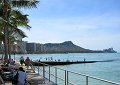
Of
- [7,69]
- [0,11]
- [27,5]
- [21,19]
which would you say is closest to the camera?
[7,69]

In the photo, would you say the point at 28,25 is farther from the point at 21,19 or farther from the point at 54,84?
the point at 54,84

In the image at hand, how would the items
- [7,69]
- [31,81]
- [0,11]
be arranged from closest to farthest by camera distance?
[31,81] < [7,69] < [0,11]

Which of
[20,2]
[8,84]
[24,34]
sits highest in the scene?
[20,2]

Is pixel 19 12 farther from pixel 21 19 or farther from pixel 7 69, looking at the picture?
pixel 7 69

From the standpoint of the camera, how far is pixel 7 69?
→ 22.8 meters

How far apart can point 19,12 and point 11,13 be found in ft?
2.72

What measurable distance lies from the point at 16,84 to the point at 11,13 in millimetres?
17964

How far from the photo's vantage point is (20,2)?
95.9ft

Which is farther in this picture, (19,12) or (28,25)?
(28,25)

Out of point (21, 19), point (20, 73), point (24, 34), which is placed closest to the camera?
point (20, 73)

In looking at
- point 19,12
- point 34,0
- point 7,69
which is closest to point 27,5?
point 34,0

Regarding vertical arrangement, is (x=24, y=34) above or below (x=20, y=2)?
below

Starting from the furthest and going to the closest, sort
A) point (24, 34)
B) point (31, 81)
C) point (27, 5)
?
point (24, 34), point (27, 5), point (31, 81)

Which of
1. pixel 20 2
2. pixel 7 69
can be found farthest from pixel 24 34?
pixel 7 69
